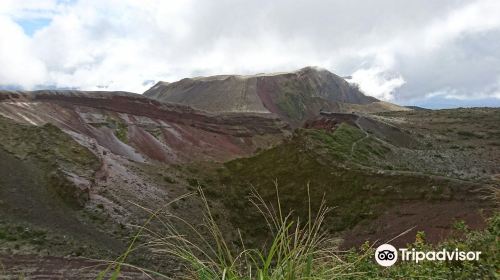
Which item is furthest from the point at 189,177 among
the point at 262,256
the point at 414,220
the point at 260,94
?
the point at 260,94

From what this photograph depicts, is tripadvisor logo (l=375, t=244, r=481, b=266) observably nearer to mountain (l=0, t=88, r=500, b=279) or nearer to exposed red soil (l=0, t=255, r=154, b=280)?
mountain (l=0, t=88, r=500, b=279)

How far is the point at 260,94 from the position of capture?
410 feet

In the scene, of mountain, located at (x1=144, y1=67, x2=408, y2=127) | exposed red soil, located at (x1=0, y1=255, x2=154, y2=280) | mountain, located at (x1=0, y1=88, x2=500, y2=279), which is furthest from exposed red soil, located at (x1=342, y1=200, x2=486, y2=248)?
mountain, located at (x1=144, y1=67, x2=408, y2=127)

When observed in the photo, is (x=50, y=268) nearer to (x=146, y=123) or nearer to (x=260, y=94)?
(x=146, y=123)

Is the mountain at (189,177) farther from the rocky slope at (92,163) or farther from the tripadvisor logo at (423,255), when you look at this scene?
the tripadvisor logo at (423,255)

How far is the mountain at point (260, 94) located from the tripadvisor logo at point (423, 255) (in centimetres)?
10138

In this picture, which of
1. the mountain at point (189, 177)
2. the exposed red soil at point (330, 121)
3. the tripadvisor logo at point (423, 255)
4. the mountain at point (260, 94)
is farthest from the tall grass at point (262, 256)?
the mountain at point (260, 94)

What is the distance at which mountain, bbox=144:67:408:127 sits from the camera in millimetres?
117625

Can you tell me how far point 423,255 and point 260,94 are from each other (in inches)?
4659

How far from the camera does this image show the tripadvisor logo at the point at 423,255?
598 cm

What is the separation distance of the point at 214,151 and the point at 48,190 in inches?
1163

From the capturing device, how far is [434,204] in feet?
85.7

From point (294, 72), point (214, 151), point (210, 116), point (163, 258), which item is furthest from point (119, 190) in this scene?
point (294, 72)

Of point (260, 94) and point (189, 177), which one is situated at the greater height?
point (260, 94)
